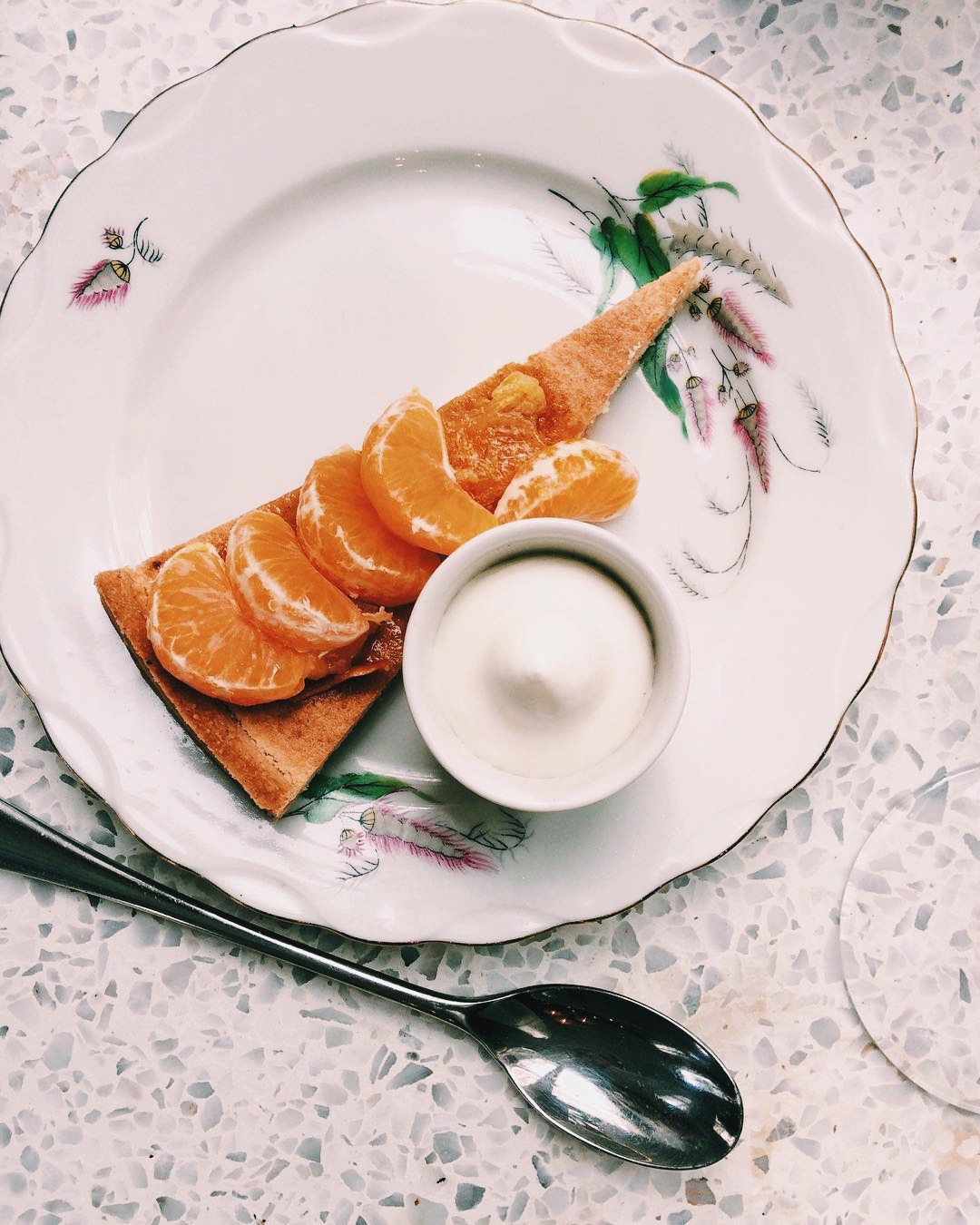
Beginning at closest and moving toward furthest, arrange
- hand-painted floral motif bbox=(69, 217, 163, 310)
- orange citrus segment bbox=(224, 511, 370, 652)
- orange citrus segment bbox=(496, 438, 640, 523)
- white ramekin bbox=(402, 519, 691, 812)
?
white ramekin bbox=(402, 519, 691, 812), orange citrus segment bbox=(224, 511, 370, 652), orange citrus segment bbox=(496, 438, 640, 523), hand-painted floral motif bbox=(69, 217, 163, 310)

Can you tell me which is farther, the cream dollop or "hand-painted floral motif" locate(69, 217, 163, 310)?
"hand-painted floral motif" locate(69, 217, 163, 310)

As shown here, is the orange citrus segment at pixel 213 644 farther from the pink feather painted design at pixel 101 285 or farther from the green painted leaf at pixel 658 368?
the green painted leaf at pixel 658 368

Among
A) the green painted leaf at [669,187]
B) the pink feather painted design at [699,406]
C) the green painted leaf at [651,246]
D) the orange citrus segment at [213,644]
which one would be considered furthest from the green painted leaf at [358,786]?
the green painted leaf at [669,187]

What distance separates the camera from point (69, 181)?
2.21 meters

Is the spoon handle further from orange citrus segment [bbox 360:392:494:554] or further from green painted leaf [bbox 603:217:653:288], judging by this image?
green painted leaf [bbox 603:217:653:288]

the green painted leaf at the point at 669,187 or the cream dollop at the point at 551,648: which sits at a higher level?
the green painted leaf at the point at 669,187

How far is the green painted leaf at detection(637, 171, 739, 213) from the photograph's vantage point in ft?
7.01

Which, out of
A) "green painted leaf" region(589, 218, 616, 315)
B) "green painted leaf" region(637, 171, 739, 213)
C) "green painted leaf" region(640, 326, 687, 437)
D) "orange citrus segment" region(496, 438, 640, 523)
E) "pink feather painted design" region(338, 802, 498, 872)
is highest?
"green painted leaf" region(637, 171, 739, 213)

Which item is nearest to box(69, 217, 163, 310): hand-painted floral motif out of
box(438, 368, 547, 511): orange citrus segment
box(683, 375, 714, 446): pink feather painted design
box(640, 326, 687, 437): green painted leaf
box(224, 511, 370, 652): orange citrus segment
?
box(224, 511, 370, 652): orange citrus segment

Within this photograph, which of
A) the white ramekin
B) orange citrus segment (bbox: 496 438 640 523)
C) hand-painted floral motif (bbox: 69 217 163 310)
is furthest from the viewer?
hand-painted floral motif (bbox: 69 217 163 310)

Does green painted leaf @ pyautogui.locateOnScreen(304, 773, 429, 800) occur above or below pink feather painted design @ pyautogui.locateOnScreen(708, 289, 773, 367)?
below

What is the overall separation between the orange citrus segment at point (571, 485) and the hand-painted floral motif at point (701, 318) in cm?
22

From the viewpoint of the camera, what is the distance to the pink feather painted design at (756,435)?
7.11 feet

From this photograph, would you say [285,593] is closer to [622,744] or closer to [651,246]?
[622,744]
